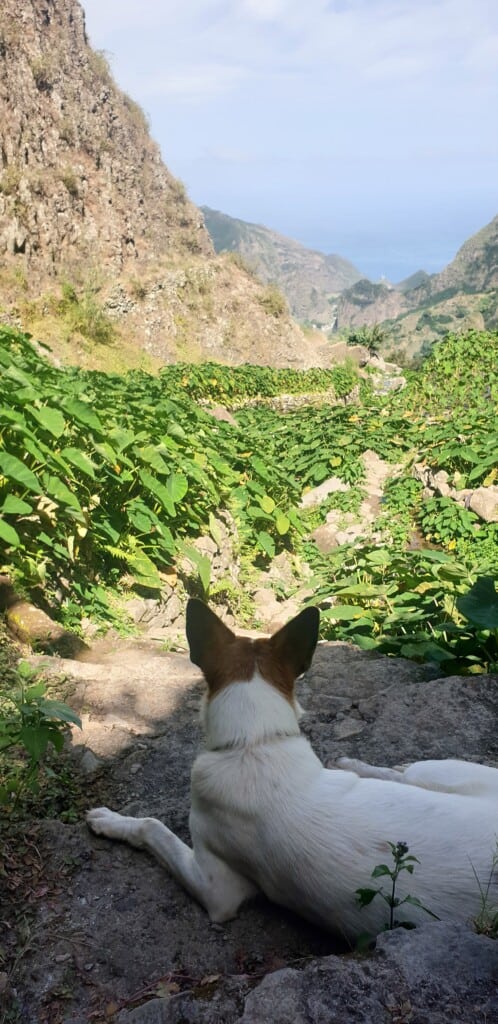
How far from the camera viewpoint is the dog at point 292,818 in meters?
1.89

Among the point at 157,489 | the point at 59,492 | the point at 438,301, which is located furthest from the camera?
the point at 438,301

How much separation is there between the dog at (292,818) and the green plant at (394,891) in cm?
2

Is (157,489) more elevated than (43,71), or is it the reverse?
(43,71)

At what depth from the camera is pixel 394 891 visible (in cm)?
183

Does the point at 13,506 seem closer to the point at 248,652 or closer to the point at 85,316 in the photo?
the point at 248,652

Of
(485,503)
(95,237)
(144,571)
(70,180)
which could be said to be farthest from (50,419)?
(70,180)

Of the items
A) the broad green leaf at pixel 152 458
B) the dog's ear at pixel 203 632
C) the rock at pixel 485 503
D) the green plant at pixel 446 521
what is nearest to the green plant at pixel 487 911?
the dog's ear at pixel 203 632

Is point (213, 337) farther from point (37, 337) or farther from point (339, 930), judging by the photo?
point (339, 930)

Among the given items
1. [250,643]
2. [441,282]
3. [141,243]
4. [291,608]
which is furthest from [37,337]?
[441,282]

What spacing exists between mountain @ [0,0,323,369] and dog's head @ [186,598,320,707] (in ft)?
68.8

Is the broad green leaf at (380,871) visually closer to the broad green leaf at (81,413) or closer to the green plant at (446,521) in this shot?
the broad green leaf at (81,413)

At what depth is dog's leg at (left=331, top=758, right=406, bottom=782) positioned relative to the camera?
2756 millimetres

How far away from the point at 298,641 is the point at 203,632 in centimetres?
35

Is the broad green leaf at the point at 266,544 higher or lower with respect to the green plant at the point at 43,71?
lower
